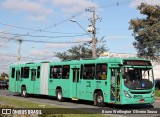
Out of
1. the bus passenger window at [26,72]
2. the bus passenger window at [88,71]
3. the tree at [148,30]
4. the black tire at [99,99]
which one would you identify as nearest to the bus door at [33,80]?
the bus passenger window at [26,72]

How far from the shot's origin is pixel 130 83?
19609 mm

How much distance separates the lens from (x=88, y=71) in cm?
2288

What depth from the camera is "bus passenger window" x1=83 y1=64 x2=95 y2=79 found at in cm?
2232

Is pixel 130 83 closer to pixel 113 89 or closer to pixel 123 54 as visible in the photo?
pixel 113 89

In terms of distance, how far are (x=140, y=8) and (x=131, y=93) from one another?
22.6 metres

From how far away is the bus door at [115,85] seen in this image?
19.9 metres

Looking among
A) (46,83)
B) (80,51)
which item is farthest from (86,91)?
(80,51)

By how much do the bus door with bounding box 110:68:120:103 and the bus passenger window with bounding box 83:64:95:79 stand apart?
2103mm

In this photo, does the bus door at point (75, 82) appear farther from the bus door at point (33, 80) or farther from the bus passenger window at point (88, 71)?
the bus door at point (33, 80)

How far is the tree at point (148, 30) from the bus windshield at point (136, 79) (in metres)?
19.1

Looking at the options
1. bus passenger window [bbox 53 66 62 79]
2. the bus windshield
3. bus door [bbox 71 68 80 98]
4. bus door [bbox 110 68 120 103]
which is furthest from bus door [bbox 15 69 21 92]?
the bus windshield

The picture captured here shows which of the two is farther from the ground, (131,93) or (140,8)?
(140,8)

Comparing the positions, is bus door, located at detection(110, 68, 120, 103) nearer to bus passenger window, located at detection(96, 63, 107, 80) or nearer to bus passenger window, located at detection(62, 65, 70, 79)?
bus passenger window, located at detection(96, 63, 107, 80)

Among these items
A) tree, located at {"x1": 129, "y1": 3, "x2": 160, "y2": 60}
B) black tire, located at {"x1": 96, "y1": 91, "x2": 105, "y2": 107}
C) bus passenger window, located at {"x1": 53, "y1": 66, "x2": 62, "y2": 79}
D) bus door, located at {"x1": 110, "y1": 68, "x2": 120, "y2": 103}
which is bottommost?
black tire, located at {"x1": 96, "y1": 91, "x2": 105, "y2": 107}
